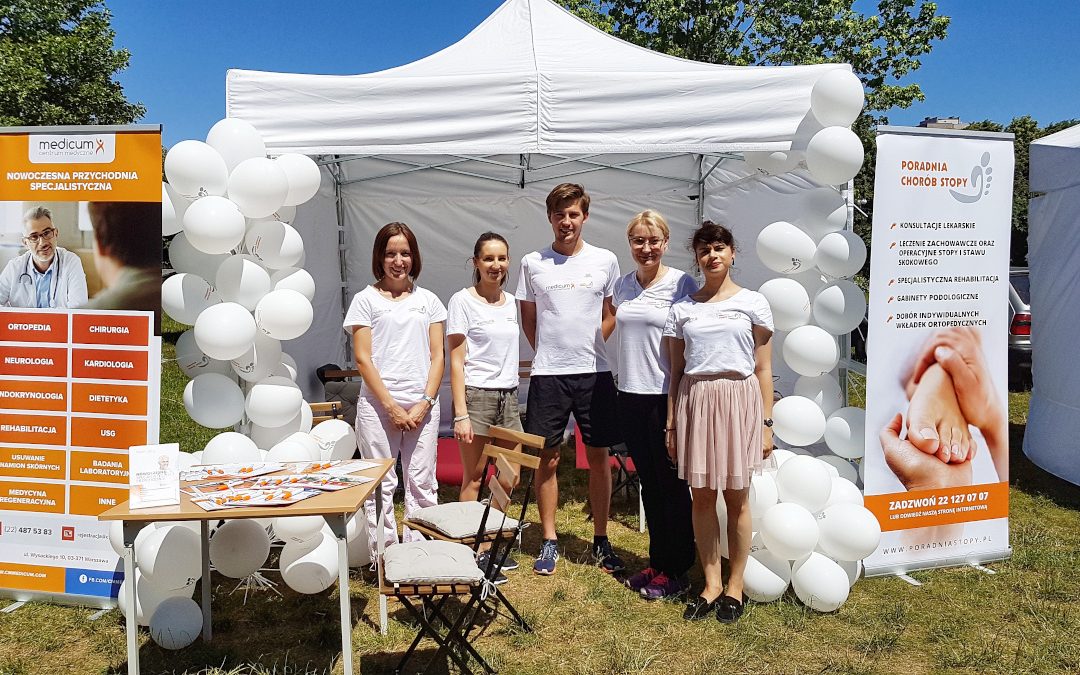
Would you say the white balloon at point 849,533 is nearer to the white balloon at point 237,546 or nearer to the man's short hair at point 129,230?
the white balloon at point 237,546

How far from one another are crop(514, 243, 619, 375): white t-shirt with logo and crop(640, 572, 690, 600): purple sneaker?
926mm

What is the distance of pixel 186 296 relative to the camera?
3.19 metres

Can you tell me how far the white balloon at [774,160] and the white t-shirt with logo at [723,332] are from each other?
1.26 metres

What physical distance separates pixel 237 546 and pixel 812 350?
8.28 ft

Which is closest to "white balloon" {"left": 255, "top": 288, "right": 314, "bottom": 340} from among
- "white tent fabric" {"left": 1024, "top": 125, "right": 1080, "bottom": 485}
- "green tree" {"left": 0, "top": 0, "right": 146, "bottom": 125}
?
"white tent fabric" {"left": 1024, "top": 125, "right": 1080, "bottom": 485}

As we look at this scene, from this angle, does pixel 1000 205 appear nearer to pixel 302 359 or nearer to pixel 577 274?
pixel 577 274

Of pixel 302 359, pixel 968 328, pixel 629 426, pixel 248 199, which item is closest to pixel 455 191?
pixel 302 359

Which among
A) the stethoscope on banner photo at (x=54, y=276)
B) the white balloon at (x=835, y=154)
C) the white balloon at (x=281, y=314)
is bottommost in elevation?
the white balloon at (x=281, y=314)

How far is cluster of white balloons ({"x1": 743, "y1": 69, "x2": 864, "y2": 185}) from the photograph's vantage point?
3287 mm

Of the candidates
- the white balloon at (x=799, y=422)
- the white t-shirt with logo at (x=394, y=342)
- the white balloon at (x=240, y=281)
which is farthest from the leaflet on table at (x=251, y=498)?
the white balloon at (x=799, y=422)

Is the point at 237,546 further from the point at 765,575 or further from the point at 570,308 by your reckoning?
the point at 765,575

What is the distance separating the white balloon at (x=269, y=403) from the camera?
3314 mm

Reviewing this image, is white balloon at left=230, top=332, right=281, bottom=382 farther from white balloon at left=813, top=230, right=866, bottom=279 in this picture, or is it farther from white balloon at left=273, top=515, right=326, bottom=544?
white balloon at left=813, top=230, right=866, bottom=279

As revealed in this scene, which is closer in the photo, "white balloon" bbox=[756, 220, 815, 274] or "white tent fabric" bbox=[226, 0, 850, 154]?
"white balloon" bbox=[756, 220, 815, 274]
